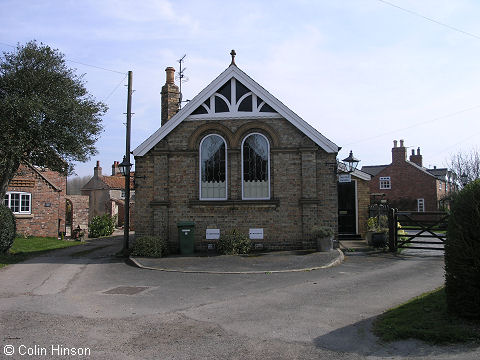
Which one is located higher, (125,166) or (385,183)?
(385,183)

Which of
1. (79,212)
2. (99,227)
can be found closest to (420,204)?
(99,227)

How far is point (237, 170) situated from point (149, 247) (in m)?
4.13

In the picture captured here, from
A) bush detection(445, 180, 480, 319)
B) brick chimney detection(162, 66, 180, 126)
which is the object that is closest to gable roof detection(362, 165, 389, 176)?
brick chimney detection(162, 66, 180, 126)

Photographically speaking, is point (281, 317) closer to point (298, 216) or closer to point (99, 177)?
point (298, 216)

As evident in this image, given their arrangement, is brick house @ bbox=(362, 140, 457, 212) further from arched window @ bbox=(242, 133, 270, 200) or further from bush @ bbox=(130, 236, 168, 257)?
bush @ bbox=(130, 236, 168, 257)

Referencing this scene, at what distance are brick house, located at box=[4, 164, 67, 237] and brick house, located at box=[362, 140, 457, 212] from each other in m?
30.9

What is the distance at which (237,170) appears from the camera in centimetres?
1579

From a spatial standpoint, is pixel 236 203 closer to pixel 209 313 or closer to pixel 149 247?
pixel 149 247

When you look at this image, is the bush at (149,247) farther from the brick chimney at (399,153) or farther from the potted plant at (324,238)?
the brick chimney at (399,153)

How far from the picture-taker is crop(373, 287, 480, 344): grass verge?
562 cm

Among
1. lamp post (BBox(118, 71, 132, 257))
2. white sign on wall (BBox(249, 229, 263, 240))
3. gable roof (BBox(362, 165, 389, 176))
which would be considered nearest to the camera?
white sign on wall (BBox(249, 229, 263, 240))

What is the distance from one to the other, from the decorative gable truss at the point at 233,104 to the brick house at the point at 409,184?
31.0 metres

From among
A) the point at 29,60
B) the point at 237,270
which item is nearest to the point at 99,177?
the point at 29,60

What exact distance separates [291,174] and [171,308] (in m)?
8.61
